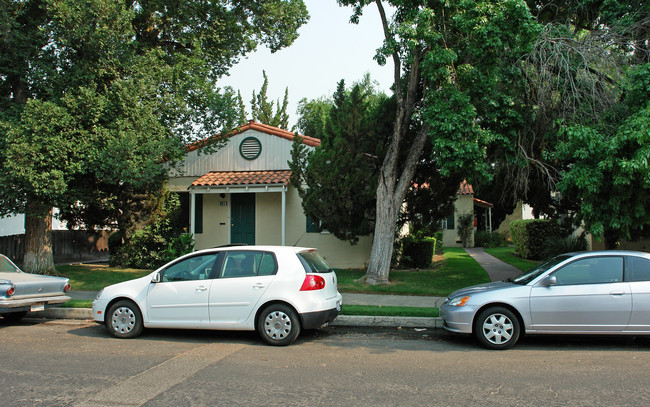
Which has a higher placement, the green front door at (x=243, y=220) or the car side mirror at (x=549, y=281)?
the green front door at (x=243, y=220)

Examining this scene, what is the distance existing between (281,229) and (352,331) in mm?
8387

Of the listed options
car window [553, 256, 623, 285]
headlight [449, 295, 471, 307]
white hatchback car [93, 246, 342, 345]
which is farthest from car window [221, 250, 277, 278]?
car window [553, 256, 623, 285]

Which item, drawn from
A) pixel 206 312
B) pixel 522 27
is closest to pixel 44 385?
pixel 206 312

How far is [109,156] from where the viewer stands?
1220cm

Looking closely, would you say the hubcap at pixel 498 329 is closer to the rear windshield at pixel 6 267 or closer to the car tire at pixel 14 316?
the car tire at pixel 14 316

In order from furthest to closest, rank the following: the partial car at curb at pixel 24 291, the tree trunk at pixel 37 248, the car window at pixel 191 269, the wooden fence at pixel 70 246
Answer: the wooden fence at pixel 70 246 → the tree trunk at pixel 37 248 → the partial car at curb at pixel 24 291 → the car window at pixel 191 269

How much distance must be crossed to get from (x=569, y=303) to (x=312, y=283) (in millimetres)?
3678

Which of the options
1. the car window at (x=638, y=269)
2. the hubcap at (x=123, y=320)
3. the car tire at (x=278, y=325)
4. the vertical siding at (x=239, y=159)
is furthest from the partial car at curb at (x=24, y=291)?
the car window at (x=638, y=269)

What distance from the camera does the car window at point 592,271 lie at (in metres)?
7.01

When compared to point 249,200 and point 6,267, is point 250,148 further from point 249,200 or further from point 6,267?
point 6,267

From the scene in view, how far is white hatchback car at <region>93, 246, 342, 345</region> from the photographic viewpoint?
23.5 ft

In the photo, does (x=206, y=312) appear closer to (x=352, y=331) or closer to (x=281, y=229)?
(x=352, y=331)

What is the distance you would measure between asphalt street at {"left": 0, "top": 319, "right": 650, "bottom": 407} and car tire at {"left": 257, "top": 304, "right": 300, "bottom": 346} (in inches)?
6.6

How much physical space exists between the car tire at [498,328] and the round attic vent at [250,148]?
11.8 metres
